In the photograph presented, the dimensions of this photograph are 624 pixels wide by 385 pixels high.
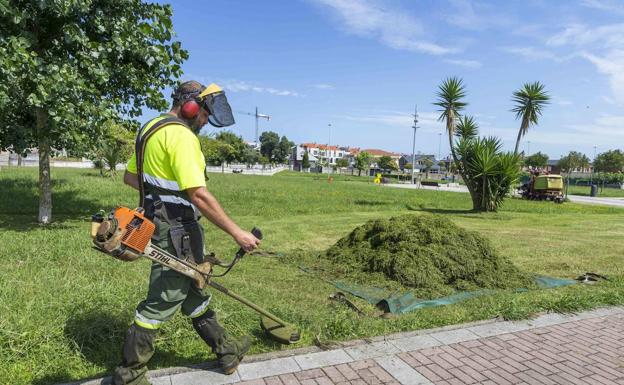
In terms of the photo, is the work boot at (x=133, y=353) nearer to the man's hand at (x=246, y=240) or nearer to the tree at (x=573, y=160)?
the man's hand at (x=246, y=240)

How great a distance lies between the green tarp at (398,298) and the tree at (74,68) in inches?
217

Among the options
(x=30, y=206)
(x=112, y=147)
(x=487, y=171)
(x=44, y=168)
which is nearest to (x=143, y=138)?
(x=44, y=168)

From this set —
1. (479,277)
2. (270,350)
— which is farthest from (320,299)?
(479,277)

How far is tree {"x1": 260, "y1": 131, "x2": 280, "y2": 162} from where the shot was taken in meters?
120

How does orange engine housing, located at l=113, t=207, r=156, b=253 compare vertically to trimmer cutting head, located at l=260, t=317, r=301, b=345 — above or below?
above

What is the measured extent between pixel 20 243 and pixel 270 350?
5.28m

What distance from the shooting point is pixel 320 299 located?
4.92m

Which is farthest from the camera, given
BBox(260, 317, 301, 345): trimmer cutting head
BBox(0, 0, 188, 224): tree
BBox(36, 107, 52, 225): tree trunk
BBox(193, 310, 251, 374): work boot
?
BBox(36, 107, 52, 225): tree trunk

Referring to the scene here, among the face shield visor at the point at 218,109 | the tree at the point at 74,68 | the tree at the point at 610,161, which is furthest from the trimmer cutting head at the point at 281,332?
the tree at the point at 610,161

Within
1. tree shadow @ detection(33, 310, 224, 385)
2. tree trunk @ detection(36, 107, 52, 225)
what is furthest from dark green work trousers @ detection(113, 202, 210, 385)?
tree trunk @ detection(36, 107, 52, 225)

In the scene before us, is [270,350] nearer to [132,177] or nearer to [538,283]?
[132,177]

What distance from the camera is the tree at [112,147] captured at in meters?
8.70

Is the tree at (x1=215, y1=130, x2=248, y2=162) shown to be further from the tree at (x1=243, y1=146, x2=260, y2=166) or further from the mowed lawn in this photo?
the mowed lawn

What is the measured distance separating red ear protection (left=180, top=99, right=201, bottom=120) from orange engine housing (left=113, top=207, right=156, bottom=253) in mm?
685
